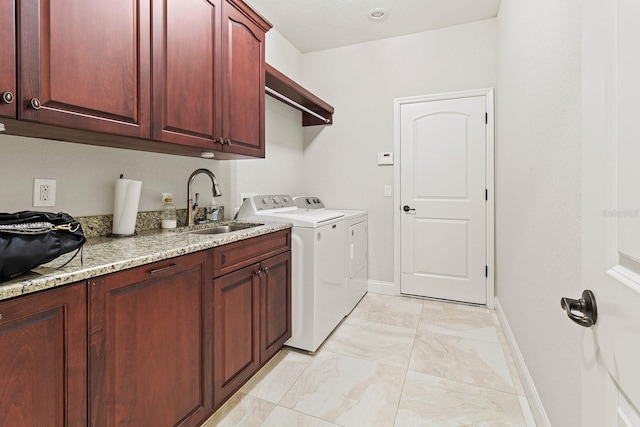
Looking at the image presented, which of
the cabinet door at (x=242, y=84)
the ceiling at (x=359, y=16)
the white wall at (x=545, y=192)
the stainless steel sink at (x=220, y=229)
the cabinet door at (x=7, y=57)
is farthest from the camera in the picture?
the ceiling at (x=359, y=16)

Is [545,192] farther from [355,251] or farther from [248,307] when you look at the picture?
[355,251]

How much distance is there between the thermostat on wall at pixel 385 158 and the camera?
3306 mm

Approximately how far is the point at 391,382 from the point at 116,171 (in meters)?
1.93

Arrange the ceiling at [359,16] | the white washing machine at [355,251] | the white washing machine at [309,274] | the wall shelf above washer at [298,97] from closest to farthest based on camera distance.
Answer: the white washing machine at [309,274] → the wall shelf above washer at [298,97] → the ceiling at [359,16] → the white washing machine at [355,251]

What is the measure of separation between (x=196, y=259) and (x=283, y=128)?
2180 millimetres

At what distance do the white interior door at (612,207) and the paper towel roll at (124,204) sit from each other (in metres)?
1.75

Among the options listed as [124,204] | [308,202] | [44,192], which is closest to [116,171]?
[124,204]

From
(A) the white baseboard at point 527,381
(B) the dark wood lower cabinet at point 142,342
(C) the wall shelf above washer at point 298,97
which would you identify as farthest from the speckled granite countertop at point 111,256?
(A) the white baseboard at point 527,381

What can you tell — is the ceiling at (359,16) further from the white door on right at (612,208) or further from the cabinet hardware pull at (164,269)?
the white door on right at (612,208)

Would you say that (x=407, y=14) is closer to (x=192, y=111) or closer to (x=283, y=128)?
(x=283, y=128)

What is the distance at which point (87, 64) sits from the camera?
3.86ft

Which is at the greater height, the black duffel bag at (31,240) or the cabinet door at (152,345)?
the black duffel bag at (31,240)

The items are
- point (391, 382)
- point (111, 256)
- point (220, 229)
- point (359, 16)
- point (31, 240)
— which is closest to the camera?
point (31, 240)

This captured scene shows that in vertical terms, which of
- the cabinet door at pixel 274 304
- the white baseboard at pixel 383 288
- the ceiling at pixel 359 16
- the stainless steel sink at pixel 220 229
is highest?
the ceiling at pixel 359 16
